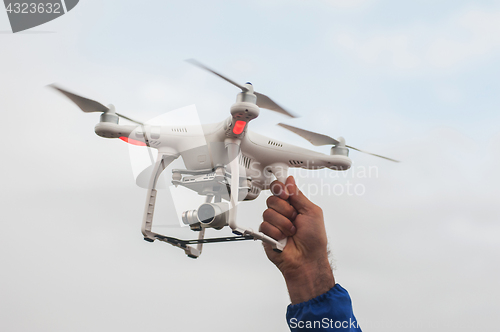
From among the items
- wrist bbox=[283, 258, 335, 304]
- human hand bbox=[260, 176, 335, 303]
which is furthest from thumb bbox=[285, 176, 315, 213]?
wrist bbox=[283, 258, 335, 304]

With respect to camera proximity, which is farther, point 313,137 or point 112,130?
point 313,137

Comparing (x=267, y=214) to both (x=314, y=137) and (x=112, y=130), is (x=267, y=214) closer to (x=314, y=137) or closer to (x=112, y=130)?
(x=314, y=137)

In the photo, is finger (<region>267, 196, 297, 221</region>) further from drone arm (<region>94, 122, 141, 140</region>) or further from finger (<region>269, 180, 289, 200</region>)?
drone arm (<region>94, 122, 141, 140</region>)

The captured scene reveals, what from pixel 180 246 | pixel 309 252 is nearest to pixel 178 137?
pixel 180 246

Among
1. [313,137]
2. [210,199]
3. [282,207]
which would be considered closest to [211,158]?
[210,199]

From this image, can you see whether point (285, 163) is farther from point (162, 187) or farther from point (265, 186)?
point (162, 187)

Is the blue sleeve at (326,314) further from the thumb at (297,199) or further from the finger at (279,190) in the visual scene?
the finger at (279,190)
